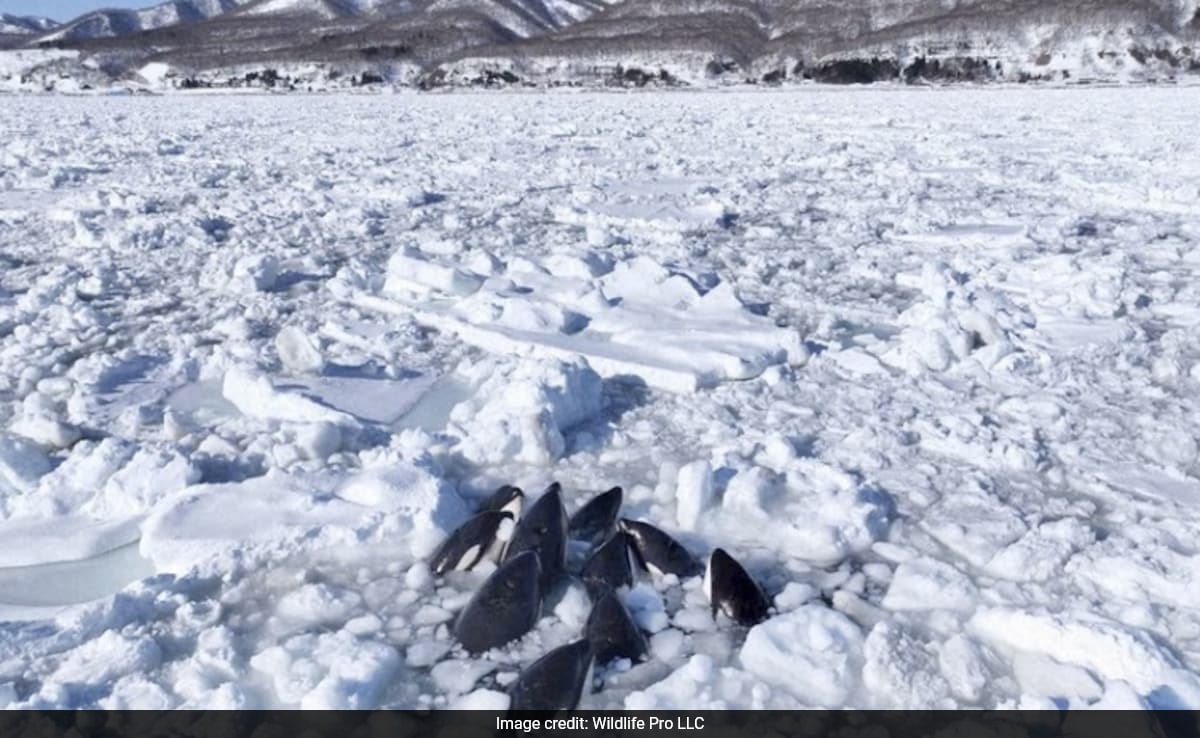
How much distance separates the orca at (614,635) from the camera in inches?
81.7

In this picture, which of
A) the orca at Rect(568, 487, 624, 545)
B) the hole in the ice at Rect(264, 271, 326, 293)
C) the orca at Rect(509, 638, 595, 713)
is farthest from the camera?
the hole in the ice at Rect(264, 271, 326, 293)

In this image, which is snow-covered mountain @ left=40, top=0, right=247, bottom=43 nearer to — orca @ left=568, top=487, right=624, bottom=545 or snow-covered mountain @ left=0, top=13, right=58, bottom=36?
snow-covered mountain @ left=0, top=13, right=58, bottom=36

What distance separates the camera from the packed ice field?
205 centimetres

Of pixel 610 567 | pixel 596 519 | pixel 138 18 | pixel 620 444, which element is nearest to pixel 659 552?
pixel 610 567

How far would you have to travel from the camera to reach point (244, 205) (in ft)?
25.9

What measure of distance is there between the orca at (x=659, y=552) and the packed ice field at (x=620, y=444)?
0.03 m

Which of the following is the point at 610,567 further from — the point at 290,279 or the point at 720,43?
the point at 720,43

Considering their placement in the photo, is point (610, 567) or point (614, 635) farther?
point (610, 567)

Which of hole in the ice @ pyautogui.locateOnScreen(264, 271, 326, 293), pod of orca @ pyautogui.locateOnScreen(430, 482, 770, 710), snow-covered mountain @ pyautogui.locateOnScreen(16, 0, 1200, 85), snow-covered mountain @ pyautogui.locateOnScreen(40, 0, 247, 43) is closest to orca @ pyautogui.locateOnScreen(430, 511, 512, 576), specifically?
pod of orca @ pyautogui.locateOnScreen(430, 482, 770, 710)

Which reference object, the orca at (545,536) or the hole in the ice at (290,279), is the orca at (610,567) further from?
the hole in the ice at (290,279)

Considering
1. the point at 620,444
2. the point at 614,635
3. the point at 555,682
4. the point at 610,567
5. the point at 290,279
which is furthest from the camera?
the point at 290,279

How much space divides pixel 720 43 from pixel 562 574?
60778 millimetres

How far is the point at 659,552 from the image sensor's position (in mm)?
2416

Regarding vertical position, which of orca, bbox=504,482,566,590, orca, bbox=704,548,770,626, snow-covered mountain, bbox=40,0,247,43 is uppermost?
snow-covered mountain, bbox=40,0,247,43
